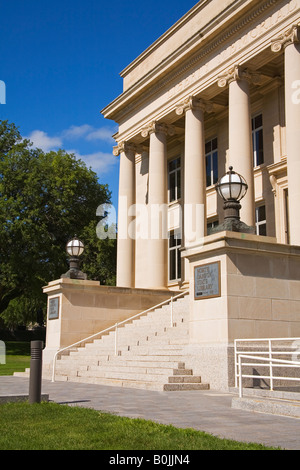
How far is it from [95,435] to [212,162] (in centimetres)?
2349

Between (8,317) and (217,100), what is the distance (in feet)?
144

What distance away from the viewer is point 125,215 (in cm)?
3050

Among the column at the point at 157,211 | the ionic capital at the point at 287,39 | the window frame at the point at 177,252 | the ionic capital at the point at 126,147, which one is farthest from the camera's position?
the ionic capital at the point at 126,147

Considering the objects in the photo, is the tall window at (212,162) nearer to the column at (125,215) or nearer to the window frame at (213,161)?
the window frame at (213,161)

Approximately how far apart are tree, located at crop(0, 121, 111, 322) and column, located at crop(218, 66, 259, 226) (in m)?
18.1

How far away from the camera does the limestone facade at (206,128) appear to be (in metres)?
21.1

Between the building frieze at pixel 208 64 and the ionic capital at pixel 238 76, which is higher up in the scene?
the building frieze at pixel 208 64

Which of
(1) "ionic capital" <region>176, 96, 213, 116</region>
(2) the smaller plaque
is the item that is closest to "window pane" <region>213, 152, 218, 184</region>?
(1) "ionic capital" <region>176, 96, 213, 116</region>

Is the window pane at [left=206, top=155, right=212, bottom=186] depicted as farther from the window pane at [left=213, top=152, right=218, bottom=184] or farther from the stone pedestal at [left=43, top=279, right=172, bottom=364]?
the stone pedestal at [left=43, top=279, right=172, bottom=364]

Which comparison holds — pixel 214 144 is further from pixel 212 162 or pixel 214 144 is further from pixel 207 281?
pixel 207 281

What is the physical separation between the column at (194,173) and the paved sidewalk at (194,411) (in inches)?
527

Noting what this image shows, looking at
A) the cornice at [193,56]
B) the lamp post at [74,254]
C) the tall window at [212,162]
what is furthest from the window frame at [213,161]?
the lamp post at [74,254]

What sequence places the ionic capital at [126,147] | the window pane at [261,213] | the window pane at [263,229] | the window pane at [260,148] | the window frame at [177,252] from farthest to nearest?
the ionic capital at [126,147], the window frame at [177,252], the window pane at [260,148], the window pane at [261,213], the window pane at [263,229]

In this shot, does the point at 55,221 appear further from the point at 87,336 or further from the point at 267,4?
the point at 267,4
